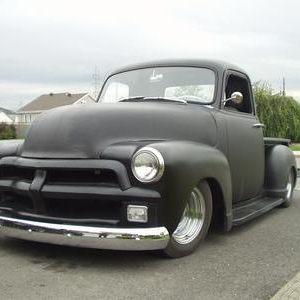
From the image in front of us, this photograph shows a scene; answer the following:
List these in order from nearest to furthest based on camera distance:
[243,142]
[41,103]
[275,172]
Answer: [243,142]
[275,172]
[41,103]

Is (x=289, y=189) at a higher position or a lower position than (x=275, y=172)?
lower

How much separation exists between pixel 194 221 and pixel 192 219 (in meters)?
0.03

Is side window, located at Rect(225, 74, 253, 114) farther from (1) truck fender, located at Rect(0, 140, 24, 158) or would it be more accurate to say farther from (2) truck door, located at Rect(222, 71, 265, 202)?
(1) truck fender, located at Rect(0, 140, 24, 158)

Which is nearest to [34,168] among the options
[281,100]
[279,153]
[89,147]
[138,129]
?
[89,147]

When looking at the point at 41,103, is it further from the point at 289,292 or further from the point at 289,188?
the point at 289,292

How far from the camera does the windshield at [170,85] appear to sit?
18.4 feet

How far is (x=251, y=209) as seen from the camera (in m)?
6.00

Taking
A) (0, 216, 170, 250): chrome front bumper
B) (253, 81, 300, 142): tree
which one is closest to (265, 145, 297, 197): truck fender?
(0, 216, 170, 250): chrome front bumper

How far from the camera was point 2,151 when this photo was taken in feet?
16.4

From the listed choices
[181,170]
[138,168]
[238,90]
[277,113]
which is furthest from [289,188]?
[277,113]

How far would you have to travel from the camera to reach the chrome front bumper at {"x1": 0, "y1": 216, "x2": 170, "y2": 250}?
3.99m

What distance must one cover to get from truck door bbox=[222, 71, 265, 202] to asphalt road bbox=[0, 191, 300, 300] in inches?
30.9

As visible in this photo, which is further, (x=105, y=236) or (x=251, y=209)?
(x=251, y=209)

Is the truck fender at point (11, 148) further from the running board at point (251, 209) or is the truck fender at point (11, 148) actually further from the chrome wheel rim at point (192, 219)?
the running board at point (251, 209)
